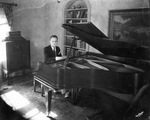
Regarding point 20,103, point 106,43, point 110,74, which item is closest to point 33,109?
point 20,103

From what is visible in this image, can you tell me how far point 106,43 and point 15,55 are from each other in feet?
10.3

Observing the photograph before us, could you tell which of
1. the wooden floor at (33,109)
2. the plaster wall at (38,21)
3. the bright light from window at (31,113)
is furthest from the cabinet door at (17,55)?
the bright light from window at (31,113)

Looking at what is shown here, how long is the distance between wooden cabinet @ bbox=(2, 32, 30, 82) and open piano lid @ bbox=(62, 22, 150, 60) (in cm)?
277

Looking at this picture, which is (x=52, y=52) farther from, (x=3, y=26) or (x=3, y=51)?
(x=3, y=26)

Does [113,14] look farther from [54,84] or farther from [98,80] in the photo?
[54,84]

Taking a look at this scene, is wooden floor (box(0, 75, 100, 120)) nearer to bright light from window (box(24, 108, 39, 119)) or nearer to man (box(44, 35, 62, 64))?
bright light from window (box(24, 108, 39, 119))

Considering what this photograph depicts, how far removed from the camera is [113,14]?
4406 mm

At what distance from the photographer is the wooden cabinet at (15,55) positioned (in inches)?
198

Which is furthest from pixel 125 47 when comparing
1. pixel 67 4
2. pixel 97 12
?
pixel 67 4

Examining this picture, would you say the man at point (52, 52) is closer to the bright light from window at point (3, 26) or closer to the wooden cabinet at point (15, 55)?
the wooden cabinet at point (15, 55)

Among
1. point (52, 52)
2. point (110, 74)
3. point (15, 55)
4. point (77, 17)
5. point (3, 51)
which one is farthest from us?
point (77, 17)

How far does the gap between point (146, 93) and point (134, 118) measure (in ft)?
1.38

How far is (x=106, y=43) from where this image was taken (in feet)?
9.83

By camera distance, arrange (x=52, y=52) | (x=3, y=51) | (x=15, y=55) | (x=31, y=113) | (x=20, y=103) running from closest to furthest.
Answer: (x=31, y=113) < (x=20, y=103) < (x=52, y=52) < (x=3, y=51) < (x=15, y=55)
